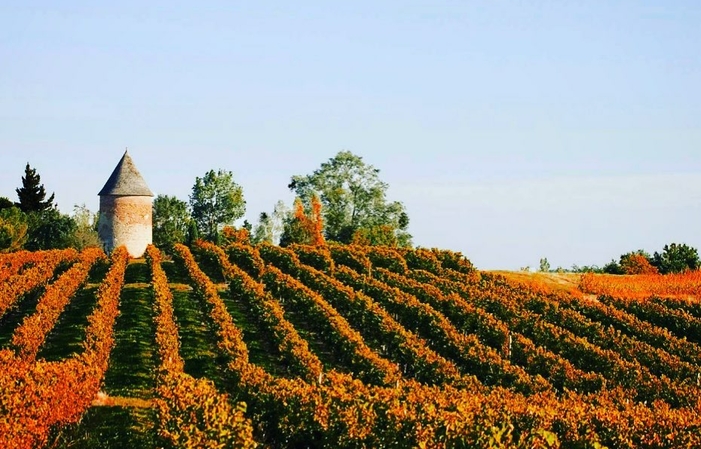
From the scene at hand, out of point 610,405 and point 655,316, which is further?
point 655,316

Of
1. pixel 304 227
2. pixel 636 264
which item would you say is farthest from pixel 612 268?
pixel 304 227

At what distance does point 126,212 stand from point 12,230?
9.73m

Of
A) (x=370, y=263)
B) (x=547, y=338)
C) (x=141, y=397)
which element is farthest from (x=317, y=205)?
(x=141, y=397)

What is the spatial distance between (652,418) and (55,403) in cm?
1344

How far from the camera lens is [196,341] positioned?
33.9 metres

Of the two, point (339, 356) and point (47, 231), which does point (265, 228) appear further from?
point (339, 356)

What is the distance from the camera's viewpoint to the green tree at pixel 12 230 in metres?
72.8

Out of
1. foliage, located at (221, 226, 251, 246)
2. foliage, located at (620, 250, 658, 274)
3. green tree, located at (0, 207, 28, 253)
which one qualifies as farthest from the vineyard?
foliage, located at (221, 226, 251, 246)

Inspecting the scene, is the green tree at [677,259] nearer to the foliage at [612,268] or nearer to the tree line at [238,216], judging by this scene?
the foliage at [612,268]

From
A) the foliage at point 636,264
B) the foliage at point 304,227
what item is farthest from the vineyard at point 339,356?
the foliage at point 304,227

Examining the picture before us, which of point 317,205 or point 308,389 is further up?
point 317,205

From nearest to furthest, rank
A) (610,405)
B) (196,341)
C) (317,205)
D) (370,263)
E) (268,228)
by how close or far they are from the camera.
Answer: (610,405) → (196,341) → (370,263) → (317,205) → (268,228)

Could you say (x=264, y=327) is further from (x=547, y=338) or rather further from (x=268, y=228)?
(x=268, y=228)

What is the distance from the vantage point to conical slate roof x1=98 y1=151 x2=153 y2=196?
236 ft
